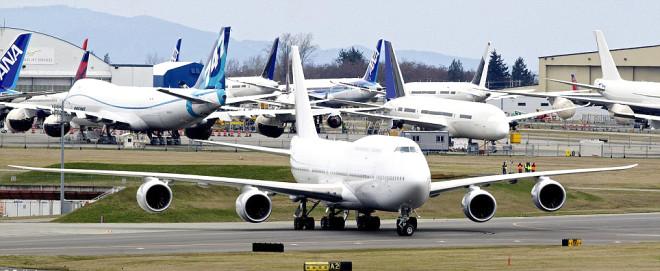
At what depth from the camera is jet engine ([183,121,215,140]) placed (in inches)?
4961

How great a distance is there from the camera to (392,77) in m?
136

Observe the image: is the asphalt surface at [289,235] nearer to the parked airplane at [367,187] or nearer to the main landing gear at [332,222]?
the main landing gear at [332,222]

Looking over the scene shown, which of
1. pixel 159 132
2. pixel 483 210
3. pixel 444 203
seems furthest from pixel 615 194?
pixel 159 132

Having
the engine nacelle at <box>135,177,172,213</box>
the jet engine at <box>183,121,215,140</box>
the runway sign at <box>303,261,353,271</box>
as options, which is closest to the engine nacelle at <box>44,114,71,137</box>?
the jet engine at <box>183,121,215,140</box>

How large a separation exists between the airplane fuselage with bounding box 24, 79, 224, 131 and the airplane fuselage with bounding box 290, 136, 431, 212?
57.0 meters

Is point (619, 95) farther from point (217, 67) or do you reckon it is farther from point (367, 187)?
point (367, 187)

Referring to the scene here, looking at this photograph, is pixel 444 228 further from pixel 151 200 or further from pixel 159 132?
pixel 159 132

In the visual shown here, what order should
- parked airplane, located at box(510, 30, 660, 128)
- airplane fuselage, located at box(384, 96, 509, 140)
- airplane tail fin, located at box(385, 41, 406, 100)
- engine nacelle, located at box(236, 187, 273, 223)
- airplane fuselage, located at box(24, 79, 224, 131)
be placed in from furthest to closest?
parked airplane, located at box(510, 30, 660, 128) → airplane tail fin, located at box(385, 41, 406, 100) → airplane fuselage, located at box(24, 79, 224, 131) → airplane fuselage, located at box(384, 96, 509, 140) → engine nacelle, located at box(236, 187, 273, 223)

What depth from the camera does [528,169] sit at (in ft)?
318

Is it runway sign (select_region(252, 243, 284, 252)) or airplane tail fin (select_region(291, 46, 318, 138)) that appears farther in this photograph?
airplane tail fin (select_region(291, 46, 318, 138))

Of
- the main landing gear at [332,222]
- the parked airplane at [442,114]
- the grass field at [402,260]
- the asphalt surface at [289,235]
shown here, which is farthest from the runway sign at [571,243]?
the parked airplane at [442,114]

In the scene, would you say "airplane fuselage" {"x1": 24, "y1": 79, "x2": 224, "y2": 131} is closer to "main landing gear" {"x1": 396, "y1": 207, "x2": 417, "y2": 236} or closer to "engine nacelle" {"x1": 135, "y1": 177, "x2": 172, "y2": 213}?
"engine nacelle" {"x1": 135, "y1": 177, "x2": 172, "y2": 213}

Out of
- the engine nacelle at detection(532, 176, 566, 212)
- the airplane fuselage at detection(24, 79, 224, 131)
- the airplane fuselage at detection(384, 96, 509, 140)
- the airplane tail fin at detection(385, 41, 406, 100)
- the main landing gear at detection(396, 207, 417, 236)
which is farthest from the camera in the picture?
the airplane tail fin at detection(385, 41, 406, 100)

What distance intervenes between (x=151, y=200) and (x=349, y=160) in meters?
8.31
